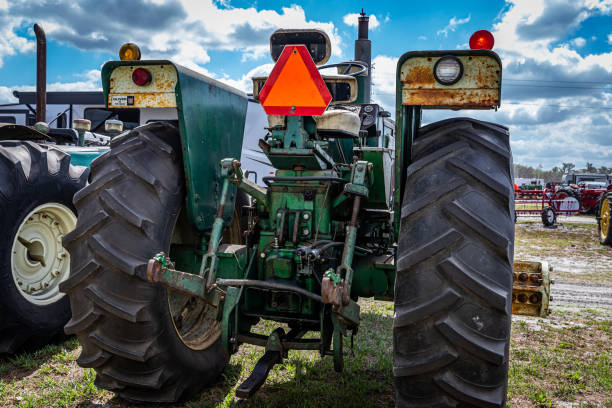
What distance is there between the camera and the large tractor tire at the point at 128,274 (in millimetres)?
2584

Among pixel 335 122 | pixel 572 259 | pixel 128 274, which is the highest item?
pixel 335 122

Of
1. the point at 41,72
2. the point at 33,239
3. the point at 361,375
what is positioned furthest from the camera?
the point at 41,72

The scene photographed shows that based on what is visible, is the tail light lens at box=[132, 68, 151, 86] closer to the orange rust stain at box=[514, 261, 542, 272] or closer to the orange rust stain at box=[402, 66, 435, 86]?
the orange rust stain at box=[402, 66, 435, 86]

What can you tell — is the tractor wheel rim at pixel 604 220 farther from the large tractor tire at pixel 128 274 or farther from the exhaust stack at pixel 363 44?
the large tractor tire at pixel 128 274

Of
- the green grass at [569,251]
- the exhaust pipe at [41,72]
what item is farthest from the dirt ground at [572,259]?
the exhaust pipe at [41,72]

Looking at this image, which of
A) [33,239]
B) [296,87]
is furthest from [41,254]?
[296,87]

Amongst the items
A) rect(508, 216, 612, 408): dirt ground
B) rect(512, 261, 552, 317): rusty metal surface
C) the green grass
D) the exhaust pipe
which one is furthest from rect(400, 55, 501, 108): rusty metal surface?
the green grass

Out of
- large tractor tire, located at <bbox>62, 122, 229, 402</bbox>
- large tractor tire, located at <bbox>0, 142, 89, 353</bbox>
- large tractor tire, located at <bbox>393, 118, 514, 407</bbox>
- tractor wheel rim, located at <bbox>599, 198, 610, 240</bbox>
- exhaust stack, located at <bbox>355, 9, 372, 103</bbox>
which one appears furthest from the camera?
exhaust stack, located at <bbox>355, 9, 372, 103</bbox>

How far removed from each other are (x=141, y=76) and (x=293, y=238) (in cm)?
128

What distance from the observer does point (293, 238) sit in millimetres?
2928

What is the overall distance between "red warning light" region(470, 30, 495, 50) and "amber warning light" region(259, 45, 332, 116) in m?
0.80

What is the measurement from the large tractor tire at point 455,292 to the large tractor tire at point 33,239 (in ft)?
10.1

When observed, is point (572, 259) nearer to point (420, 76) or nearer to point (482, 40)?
point (482, 40)

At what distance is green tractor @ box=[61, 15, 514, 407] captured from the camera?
195 centimetres
